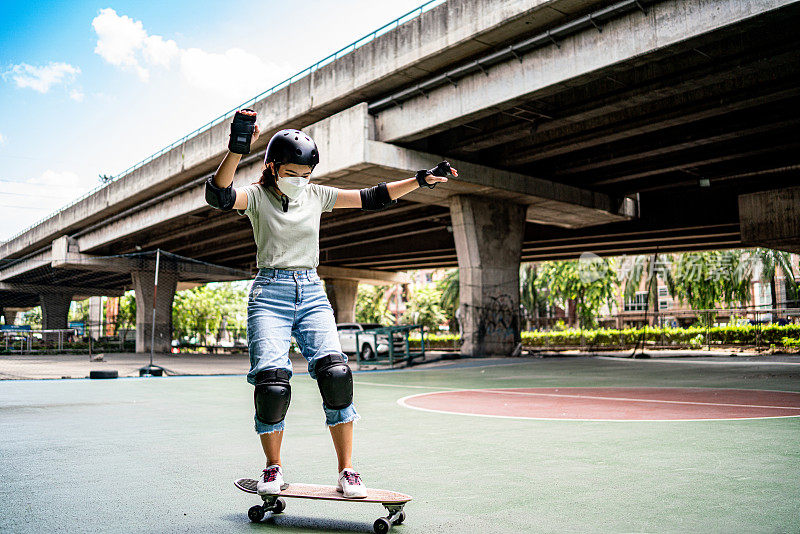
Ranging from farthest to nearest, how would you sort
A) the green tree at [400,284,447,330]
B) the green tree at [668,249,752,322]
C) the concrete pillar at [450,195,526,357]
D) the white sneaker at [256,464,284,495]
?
the green tree at [400,284,447,330] → the green tree at [668,249,752,322] → the concrete pillar at [450,195,526,357] → the white sneaker at [256,464,284,495]

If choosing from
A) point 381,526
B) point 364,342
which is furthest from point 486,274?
point 381,526

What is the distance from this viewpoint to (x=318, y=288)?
3.72m

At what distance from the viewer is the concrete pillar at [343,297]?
5181cm

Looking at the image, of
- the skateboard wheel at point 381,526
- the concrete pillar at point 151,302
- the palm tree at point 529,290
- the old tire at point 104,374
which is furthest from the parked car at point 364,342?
the palm tree at point 529,290

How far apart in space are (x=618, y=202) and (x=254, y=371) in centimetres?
2702

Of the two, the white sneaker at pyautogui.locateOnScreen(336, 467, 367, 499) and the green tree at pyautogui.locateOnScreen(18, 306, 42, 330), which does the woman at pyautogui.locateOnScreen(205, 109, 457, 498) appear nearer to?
the white sneaker at pyautogui.locateOnScreen(336, 467, 367, 499)

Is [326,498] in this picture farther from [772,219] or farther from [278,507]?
[772,219]

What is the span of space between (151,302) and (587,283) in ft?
106

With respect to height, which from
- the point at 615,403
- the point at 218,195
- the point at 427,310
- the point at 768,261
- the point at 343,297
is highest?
the point at 768,261

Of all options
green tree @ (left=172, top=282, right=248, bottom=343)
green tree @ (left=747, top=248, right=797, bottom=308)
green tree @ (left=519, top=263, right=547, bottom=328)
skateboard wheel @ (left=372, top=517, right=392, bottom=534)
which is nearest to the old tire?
skateboard wheel @ (left=372, top=517, right=392, bottom=534)

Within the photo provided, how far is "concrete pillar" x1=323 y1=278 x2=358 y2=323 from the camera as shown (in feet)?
170

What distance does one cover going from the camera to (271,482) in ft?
10.8

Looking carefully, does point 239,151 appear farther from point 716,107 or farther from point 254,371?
point 716,107

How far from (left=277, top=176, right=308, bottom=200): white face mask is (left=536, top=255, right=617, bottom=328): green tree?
148ft
